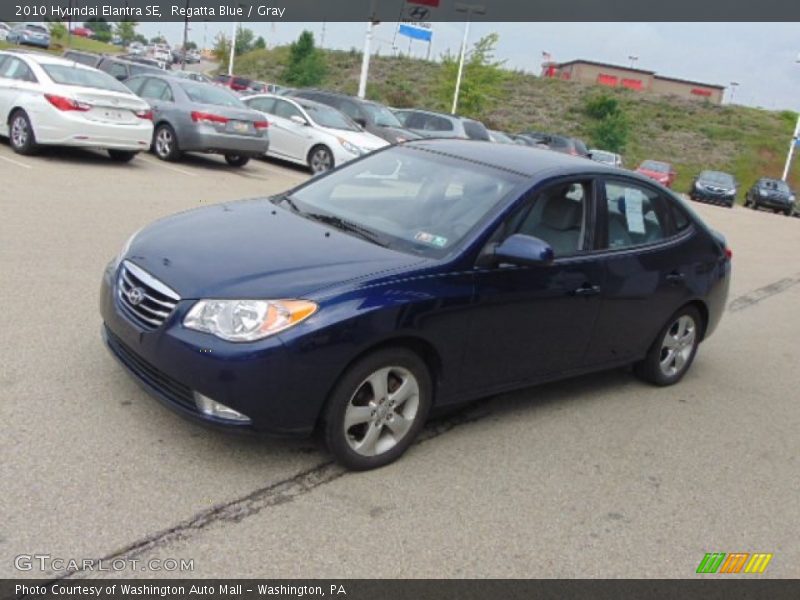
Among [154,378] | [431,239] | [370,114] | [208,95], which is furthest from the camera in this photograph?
[370,114]

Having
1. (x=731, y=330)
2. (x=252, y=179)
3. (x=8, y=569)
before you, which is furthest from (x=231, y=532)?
(x=252, y=179)

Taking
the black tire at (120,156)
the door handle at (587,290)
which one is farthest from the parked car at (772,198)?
the door handle at (587,290)

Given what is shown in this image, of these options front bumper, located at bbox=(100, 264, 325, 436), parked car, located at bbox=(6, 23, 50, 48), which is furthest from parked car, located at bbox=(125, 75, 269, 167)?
parked car, located at bbox=(6, 23, 50, 48)

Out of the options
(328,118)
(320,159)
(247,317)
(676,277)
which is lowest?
(320,159)

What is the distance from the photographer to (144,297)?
390cm

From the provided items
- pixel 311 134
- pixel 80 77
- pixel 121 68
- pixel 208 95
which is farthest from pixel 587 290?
pixel 121 68

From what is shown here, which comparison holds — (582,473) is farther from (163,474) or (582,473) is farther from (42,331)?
(42,331)

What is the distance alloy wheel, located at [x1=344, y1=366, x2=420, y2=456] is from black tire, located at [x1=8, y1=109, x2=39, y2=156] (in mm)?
9670

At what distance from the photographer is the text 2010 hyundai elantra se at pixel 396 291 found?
3.63 metres

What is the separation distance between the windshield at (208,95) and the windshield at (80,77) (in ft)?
6.61

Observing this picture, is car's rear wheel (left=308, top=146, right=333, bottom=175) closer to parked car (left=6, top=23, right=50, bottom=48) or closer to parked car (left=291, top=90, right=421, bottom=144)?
parked car (left=291, top=90, right=421, bottom=144)

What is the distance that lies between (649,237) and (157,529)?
12.3 ft

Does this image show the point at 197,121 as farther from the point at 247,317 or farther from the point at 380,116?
the point at 247,317

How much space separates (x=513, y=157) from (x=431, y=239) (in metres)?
1.10
